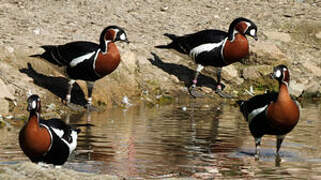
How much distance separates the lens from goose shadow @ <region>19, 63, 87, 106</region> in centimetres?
1433

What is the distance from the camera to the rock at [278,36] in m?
19.9

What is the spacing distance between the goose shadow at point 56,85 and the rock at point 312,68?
625 centimetres

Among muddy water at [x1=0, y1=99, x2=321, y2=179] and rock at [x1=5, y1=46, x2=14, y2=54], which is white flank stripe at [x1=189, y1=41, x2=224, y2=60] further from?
rock at [x1=5, y1=46, x2=14, y2=54]

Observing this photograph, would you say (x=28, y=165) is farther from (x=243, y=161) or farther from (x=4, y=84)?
(x=4, y=84)

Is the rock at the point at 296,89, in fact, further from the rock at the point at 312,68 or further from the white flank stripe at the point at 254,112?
the white flank stripe at the point at 254,112

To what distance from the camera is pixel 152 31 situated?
752 inches

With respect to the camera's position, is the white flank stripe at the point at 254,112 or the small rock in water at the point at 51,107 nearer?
the white flank stripe at the point at 254,112

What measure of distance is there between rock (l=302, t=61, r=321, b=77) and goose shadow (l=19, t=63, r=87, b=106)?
246 inches

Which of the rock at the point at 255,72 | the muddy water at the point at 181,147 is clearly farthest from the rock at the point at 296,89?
the muddy water at the point at 181,147

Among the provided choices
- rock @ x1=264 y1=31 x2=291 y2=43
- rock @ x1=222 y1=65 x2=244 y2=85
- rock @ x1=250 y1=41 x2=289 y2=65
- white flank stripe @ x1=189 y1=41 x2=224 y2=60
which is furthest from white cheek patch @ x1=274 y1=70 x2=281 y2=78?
rock @ x1=264 y1=31 x2=291 y2=43

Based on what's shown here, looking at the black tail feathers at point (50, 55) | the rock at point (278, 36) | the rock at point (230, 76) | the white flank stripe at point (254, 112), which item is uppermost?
the rock at point (278, 36)

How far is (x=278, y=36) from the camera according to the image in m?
20.0

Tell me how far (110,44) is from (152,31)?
17.6ft

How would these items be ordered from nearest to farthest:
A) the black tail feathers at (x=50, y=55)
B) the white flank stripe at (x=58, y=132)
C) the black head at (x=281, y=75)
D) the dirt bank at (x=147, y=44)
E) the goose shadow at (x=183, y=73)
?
the white flank stripe at (x=58, y=132)
the black head at (x=281, y=75)
the black tail feathers at (x=50, y=55)
the dirt bank at (x=147, y=44)
the goose shadow at (x=183, y=73)
